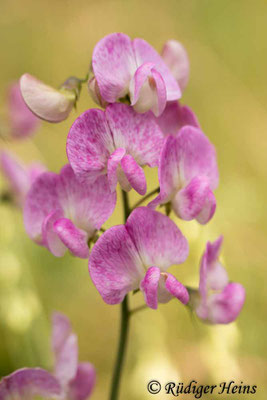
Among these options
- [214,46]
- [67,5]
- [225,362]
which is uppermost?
[67,5]

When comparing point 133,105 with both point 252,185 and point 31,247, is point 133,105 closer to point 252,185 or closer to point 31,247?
point 31,247

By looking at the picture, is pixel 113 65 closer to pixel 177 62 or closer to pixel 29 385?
pixel 177 62

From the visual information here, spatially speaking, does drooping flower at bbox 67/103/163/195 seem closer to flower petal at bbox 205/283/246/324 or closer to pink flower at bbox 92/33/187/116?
pink flower at bbox 92/33/187/116

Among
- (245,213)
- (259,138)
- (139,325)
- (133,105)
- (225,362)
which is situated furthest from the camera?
(259,138)

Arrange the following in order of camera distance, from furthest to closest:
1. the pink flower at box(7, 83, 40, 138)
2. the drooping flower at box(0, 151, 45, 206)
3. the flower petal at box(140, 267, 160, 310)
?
the pink flower at box(7, 83, 40, 138) < the drooping flower at box(0, 151, 45, 206) < the flower petal at box(140, 267, 160, 310)

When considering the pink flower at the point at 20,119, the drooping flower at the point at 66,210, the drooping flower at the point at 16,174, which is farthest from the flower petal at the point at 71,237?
the pink flower at the point at 20,119

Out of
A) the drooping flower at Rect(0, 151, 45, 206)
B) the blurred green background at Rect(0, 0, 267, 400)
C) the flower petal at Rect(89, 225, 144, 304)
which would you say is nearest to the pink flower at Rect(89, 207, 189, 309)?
the flower petal at Rect(89, 225, 144, 304)

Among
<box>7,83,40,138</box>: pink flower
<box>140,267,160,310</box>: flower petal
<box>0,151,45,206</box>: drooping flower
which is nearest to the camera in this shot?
<box>140,267,160,310</box>: flower petal

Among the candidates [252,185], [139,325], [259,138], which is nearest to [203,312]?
[139,325]
